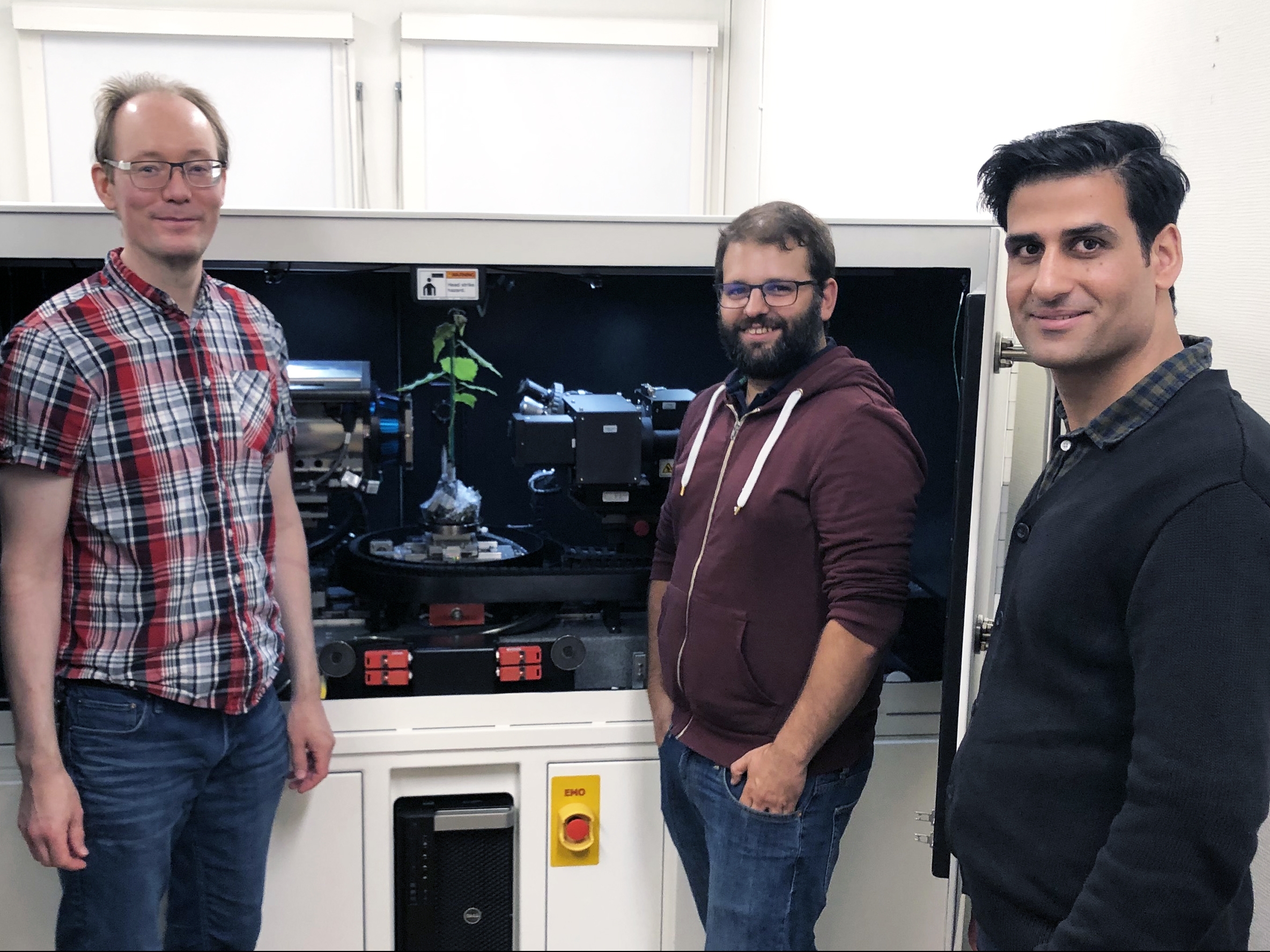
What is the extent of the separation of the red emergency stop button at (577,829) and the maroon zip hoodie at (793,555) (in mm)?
453

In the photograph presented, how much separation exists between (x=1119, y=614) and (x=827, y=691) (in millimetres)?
577

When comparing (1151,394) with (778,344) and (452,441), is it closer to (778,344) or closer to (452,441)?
(778,344)

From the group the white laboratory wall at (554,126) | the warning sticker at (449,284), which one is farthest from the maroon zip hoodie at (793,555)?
the white laboratory wall at (554,126)

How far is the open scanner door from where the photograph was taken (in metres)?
1.61

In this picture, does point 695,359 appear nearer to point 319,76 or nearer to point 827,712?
point 827,712

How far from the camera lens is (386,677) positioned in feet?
6.26

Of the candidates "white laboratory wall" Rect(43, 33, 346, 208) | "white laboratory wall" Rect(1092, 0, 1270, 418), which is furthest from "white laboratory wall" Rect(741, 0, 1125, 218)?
"white laboratory wall" Rect(43, 33, 346, 208)

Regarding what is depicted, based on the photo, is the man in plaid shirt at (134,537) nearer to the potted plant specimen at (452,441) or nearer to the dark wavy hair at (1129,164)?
the potted plant specimen at (452,441)

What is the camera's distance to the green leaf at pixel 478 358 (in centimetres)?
221

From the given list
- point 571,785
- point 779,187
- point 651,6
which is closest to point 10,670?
point 571,785

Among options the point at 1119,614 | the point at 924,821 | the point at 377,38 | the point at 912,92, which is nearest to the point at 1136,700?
the point at 1119,614

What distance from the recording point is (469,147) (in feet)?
12.6

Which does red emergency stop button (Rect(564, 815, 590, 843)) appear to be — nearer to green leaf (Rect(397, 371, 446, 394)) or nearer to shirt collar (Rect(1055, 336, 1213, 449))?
green leaf (Rect(397, 371, 446, 394))

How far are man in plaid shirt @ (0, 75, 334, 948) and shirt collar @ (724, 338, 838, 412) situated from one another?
771 mm
